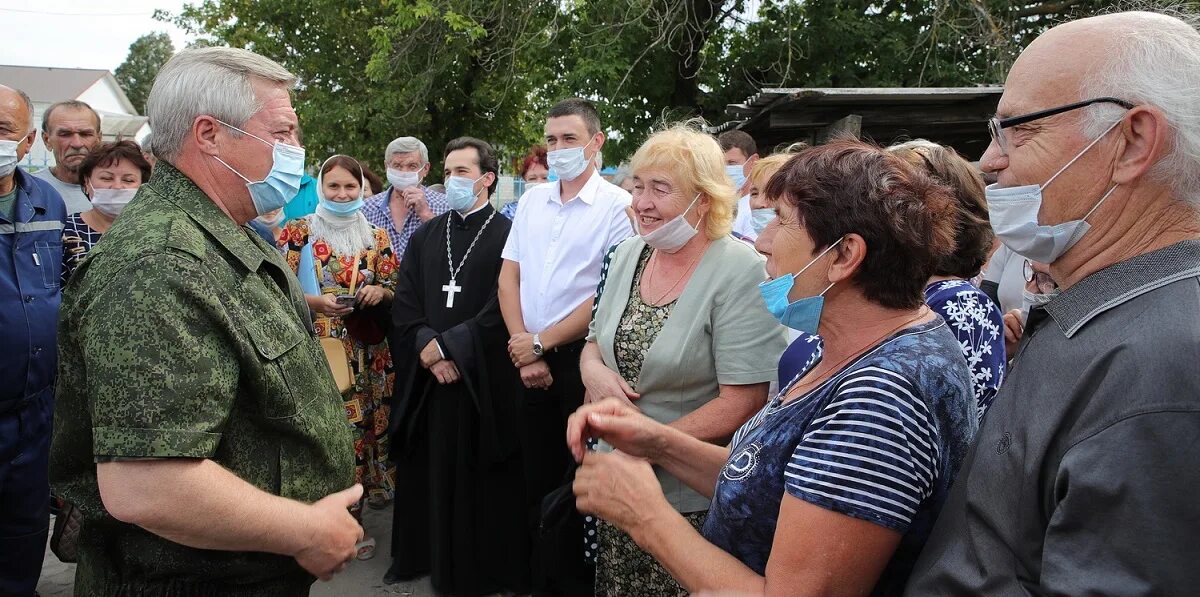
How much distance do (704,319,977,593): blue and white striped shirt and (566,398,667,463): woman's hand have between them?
1.36ft

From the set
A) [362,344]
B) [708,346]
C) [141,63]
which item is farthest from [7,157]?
[141,63]

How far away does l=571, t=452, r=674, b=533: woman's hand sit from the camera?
5.80 ft

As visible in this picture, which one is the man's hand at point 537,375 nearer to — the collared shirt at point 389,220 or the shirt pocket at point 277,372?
the shirt pocket at point 277,372

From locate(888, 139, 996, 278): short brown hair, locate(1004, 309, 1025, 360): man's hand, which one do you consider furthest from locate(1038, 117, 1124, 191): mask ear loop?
locate(1004, 309, 1025, 360): man's hand

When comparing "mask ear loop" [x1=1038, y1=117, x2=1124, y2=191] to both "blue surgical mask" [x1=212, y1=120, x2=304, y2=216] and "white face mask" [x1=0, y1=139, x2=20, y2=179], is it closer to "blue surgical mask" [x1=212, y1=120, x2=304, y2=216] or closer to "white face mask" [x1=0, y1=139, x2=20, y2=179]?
"blue surgical mask" [x1=212, y1=120, x2=304, y2=216]

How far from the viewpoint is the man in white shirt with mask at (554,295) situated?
3.84 m

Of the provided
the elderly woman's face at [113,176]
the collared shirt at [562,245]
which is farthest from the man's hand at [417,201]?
the elderly woman's face at [113,176]

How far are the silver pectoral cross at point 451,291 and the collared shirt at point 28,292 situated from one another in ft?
5.84

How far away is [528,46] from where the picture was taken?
11.0 meters

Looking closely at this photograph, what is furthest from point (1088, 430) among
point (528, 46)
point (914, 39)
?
point (914, 39)

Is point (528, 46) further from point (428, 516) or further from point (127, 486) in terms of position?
point (127, 486)

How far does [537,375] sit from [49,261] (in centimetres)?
229

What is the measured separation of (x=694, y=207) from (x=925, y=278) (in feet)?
4.56

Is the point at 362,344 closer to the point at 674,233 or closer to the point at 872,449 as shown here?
the point at 674,233
